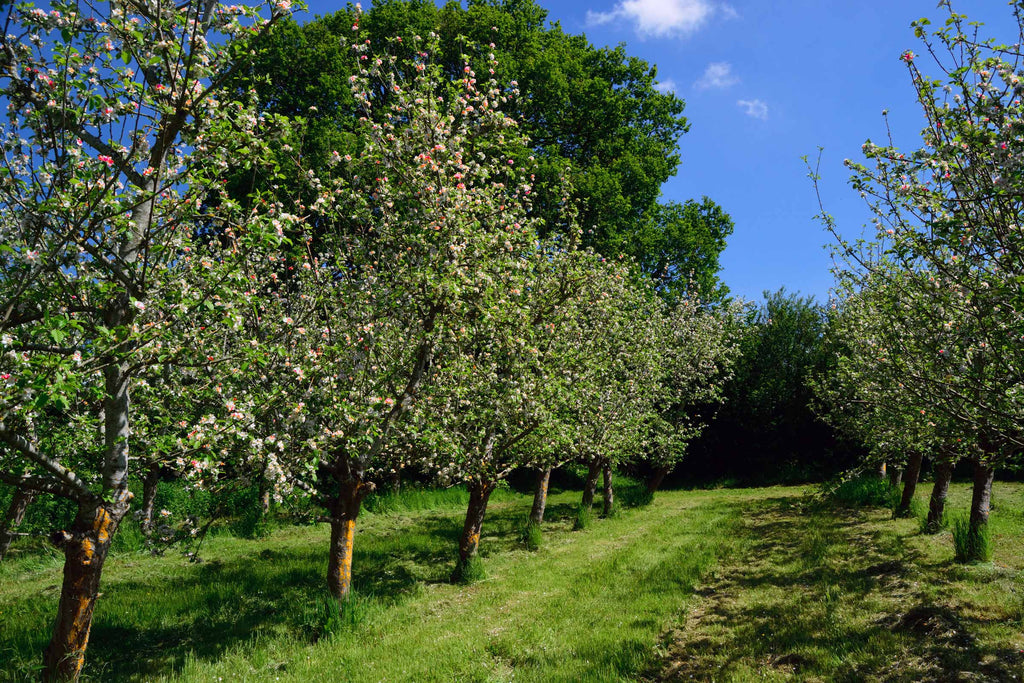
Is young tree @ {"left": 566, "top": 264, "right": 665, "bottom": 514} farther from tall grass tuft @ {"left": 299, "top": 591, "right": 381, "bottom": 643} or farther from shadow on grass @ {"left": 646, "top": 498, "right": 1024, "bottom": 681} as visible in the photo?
tall grass tuft @ {"left": 299, "top": 591, "right": 381, "bottom": 643}

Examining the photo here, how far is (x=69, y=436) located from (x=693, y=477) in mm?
35088

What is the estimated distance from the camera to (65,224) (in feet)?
19.5

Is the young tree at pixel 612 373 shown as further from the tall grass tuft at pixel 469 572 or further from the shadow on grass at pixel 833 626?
the shadow on grass at pixel 833 626

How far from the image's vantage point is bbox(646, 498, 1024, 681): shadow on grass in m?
7.79

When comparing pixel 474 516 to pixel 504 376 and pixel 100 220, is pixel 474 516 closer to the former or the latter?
pixel 504 376

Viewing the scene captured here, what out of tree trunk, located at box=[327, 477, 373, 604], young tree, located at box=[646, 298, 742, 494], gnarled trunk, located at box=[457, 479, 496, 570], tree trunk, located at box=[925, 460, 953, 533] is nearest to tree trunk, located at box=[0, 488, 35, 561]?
tree trunk, located at box=[327, 477, 373, 604]

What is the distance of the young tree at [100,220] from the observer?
5500 millimetres

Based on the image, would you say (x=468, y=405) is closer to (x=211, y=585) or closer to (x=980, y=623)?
(x=211, y=585)

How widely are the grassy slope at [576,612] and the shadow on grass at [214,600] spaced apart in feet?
0.17

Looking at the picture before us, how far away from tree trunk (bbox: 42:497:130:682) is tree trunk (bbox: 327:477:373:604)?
4.51 m

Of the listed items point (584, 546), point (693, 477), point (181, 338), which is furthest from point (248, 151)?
point (693, 477)

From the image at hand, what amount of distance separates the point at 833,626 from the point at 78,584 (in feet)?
36.7

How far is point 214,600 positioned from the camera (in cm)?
1219

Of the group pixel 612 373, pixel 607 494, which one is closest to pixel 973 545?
pixel 612 373
